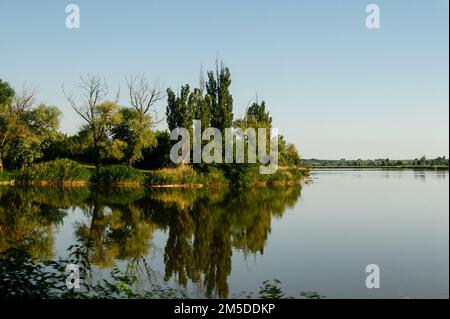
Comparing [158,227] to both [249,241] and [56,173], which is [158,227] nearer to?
[249,241]

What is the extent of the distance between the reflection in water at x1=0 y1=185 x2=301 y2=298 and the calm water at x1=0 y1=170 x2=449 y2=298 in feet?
0.12

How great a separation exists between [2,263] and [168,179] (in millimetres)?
30413

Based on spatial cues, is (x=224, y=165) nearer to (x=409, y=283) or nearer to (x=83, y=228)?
(x=83, y=228)

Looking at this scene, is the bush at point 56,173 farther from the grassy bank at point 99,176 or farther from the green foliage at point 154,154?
the green foliage at point 154,154

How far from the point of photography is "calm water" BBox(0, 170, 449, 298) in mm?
9859

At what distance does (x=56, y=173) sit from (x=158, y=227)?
79.0ft

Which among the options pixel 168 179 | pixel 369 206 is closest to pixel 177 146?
pixel 168 179

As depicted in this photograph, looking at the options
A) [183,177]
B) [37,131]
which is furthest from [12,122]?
[183,177]

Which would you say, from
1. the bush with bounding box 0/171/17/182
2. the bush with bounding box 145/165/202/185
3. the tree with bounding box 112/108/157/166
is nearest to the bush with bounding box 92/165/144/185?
the bush with bounding box 145/165/202/185

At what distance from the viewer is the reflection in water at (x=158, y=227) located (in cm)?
1159

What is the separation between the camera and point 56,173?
126 feet

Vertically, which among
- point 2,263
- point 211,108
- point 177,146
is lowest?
point 2,263

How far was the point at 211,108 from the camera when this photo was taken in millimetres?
44219

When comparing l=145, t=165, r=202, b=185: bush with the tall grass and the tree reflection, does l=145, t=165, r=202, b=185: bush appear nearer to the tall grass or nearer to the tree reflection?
the tall grass
